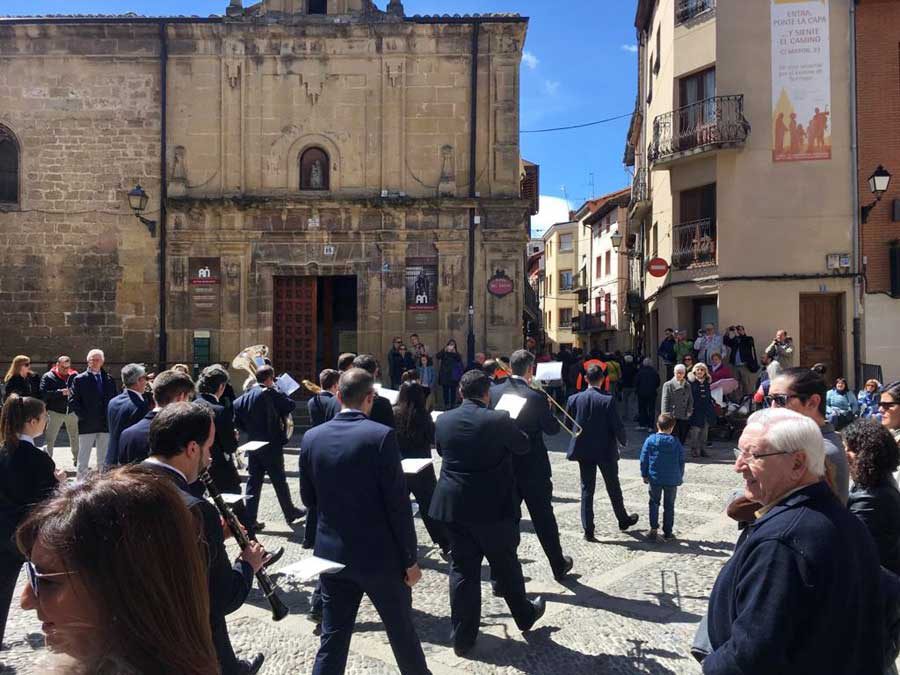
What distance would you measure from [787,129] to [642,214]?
7.86m

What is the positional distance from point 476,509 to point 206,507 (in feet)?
7.64

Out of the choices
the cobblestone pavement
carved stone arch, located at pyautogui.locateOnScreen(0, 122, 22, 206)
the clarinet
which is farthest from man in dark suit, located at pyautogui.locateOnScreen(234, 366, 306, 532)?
carved stone arch, located at pyautogui.locateOnScreen(0, 122, 22, 206)

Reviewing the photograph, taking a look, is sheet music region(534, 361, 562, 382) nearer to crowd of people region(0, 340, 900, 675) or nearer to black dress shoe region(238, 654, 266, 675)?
crowd of people region(0, 340, 900, 675)

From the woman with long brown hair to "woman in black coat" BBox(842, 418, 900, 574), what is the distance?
10.1 feet

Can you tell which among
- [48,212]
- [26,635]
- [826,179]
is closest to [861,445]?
[26,635]

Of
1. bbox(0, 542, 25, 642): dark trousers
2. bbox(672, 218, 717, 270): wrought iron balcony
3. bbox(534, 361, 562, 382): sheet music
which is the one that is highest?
bbox(672, 218, 717, 270): wrought iron balcony

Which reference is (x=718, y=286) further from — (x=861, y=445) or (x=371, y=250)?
(x=861, y=445)

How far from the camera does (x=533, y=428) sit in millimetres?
6590

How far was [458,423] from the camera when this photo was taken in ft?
16.9

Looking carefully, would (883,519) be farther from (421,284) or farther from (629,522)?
(421,284)

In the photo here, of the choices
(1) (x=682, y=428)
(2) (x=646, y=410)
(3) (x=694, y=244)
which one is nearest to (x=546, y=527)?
(1) (x=682, y=428)

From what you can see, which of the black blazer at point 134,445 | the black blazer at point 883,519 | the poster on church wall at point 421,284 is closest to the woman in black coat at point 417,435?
the black blazer at point 134,445

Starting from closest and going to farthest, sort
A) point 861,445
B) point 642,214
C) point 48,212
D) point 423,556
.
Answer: point 861,445, point 423,556, point 48,212, point 642,214

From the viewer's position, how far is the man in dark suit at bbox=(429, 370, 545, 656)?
5004 millimetres
